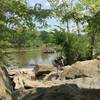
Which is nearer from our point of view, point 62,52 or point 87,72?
point 87,72

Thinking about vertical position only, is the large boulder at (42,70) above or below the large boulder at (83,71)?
below

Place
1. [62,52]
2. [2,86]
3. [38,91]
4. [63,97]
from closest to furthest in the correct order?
[2,86]
[63,97]
[38,91]
[62,52]

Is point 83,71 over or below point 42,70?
over

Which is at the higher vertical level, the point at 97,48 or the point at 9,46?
the point at 9,46

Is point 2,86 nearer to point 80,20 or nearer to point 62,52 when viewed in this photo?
point 80,20

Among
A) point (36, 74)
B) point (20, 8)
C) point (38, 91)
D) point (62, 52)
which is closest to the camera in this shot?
point (38, 91)

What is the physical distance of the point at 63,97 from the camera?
7492 mm

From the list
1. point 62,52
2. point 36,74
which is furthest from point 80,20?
point 62,52

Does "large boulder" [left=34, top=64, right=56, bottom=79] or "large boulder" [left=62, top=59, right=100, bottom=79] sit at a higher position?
"large boulder" [left=62, top=59, right=100, bottom=79]

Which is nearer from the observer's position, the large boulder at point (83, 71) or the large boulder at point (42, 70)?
the large boulder at point (83, 71)

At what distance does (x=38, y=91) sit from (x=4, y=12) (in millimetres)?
2281

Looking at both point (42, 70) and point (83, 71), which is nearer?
point (83, 71)

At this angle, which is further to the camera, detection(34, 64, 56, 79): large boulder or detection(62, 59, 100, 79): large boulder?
detection(34, 64, 56, 79): large boulder

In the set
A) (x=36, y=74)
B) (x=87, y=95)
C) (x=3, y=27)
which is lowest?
(x=36, y=74)
